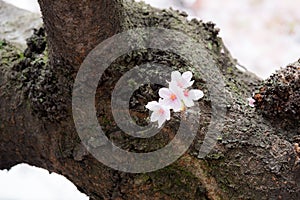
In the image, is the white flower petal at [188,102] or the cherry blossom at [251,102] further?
the cherry blossom at [251,102]

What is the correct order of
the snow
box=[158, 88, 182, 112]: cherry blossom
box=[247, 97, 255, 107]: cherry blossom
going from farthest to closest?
1. the snow
2. box=[247, 97, 255, 107]: cherry blossom
3. box=[158, 88, 182, 112]: cherry blossom

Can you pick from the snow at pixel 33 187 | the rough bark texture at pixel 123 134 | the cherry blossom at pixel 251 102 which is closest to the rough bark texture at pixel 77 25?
the rough bark texture at pixel 123 134

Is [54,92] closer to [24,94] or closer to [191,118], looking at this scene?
[24,94]

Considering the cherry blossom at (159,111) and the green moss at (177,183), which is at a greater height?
the cherry blossom at (159,111)

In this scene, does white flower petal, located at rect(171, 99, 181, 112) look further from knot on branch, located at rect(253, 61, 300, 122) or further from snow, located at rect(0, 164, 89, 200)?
snow, located at rect(0, 164, 89, 200)

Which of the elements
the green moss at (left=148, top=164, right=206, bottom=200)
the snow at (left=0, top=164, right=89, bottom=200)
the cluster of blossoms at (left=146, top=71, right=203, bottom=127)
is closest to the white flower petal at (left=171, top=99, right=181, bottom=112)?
the cluster of blossoms at (left=146, top=71, right=203, bottom=127)

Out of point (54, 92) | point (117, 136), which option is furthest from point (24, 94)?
point (117, 136)

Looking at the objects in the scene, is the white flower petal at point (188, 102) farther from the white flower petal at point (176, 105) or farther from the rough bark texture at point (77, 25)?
the rough bark texture at point (77, 25)
